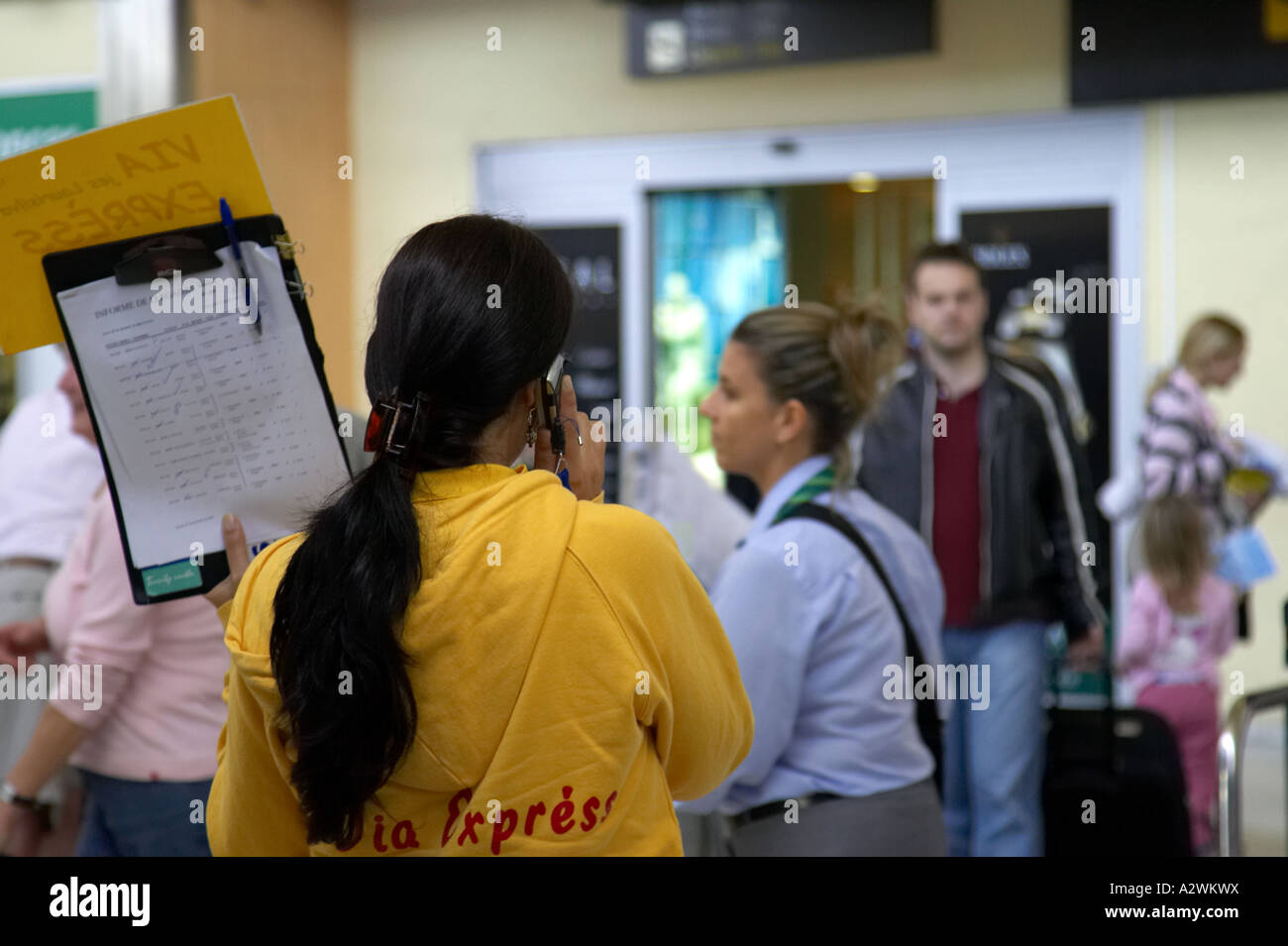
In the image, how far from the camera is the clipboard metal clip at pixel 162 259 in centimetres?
128

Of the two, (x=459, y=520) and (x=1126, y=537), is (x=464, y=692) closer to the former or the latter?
(x=459, y=520)

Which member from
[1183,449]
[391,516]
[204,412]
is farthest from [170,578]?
[1183,449]

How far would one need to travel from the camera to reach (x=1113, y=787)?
2861 millimetres

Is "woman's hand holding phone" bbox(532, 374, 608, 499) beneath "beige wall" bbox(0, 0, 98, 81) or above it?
beneath

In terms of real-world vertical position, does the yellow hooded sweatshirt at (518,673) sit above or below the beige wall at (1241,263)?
below

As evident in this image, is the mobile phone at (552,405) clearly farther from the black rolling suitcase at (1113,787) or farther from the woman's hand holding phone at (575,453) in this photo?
the black rolling suitcase at (1113,787)

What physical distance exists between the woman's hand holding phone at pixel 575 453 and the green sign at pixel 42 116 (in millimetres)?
3735

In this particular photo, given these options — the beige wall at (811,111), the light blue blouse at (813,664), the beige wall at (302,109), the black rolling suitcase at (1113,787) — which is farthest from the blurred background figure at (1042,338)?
the light blue blouse at (813,664)

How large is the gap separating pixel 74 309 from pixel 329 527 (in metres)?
0.47

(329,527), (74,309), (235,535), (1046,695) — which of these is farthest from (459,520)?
(1046,695)

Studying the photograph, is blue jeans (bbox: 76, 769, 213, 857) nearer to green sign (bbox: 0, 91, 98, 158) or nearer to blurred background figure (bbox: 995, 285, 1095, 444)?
green sign (bbox: 0, 91, 98, 158)

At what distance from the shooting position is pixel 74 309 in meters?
1.30

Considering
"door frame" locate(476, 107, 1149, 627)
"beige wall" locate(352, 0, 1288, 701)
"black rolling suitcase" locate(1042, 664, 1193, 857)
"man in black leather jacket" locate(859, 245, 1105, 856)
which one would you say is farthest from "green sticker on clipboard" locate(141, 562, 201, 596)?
"door frame" locate(476, 107, 1149, 627)

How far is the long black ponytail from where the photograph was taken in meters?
1.01
